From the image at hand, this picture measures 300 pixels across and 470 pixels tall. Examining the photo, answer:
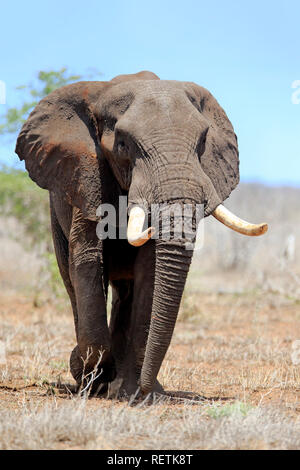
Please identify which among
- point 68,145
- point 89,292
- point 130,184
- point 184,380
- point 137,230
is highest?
point 68,145

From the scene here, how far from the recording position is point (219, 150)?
6.01 metres

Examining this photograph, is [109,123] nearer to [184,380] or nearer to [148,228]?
[148,228]

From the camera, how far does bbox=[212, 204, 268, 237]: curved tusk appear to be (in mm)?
4992

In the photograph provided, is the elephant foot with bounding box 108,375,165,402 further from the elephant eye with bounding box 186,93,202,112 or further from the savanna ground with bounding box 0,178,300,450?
the elephant eye with bounding box 186,93,202,112

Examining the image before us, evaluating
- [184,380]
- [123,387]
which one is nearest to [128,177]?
[123,387]

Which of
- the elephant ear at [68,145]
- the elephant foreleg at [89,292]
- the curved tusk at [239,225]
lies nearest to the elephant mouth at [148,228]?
the curved tusk at [239,225]

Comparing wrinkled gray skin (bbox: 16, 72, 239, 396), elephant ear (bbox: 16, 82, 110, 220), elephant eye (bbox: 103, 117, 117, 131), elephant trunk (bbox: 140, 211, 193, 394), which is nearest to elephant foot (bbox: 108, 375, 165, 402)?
wrinkled gray skin (bbox: 16, 72, 239, 396)

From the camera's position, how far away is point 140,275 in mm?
5902

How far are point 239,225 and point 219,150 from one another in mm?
1023

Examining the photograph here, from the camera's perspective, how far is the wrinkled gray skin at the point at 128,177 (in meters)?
5.07

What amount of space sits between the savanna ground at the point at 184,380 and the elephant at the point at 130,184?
0.46m
